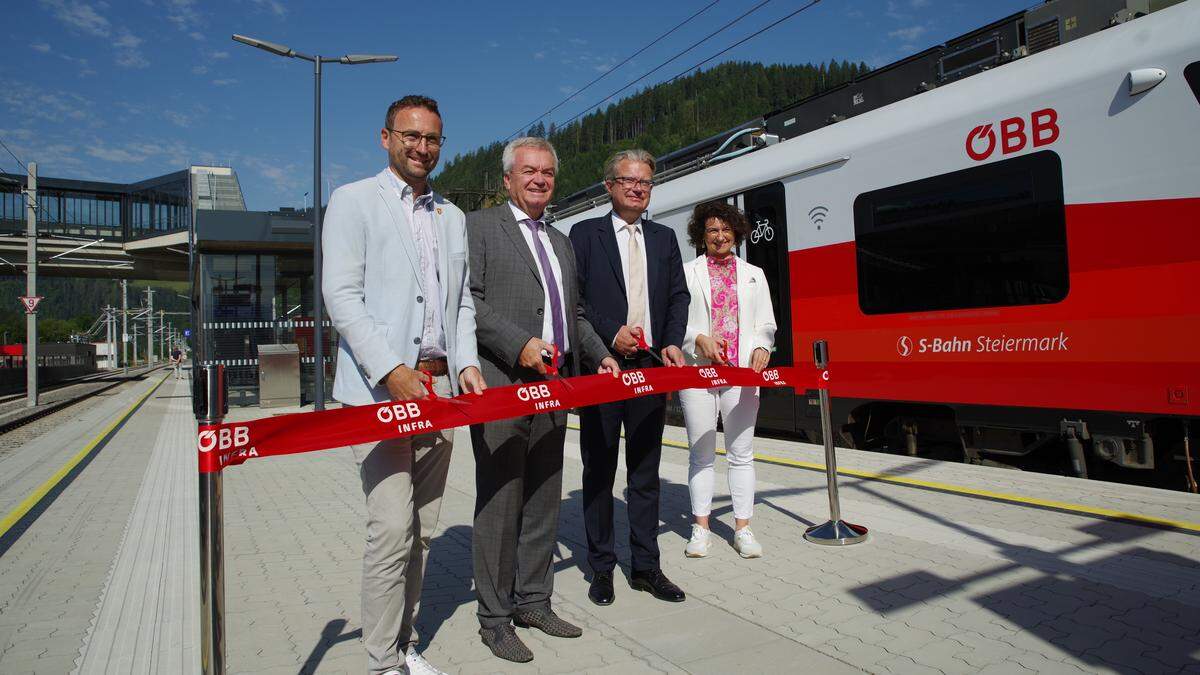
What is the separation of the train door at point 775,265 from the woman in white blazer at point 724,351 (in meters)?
2.88

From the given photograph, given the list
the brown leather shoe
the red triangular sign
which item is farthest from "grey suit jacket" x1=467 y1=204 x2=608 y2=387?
the red triangular sign

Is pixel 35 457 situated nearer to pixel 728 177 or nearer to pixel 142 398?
pixel 728 177

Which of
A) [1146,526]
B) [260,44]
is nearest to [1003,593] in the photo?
[1146,526]

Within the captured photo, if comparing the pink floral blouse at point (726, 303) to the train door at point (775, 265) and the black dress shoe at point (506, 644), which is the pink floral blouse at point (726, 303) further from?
the train door at point (775, 265)

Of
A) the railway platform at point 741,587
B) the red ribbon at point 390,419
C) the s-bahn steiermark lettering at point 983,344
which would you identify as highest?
the s-bahn steiermark lettering at point 983,344

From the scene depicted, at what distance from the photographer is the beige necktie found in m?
3.79

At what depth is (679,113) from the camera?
99812mm

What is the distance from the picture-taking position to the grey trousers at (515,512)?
2.93 metres

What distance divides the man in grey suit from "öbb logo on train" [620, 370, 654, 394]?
0.11 meters

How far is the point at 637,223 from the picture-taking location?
3842 mm

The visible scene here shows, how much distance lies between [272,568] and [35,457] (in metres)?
7.75

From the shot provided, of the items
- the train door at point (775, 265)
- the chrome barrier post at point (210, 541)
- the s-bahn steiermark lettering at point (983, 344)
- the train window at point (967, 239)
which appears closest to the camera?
the chrome barrier post at point (210, 541)

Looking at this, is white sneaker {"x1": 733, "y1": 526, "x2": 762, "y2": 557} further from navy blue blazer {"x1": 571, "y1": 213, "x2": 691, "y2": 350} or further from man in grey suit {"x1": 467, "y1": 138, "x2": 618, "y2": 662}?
man in grey suit {"x1": 467, "y1": 138, "x2": 618, "y2": 662}

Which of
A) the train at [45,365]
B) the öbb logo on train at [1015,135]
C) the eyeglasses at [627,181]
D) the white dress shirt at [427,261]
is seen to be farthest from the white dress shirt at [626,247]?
the train at [45,365]
